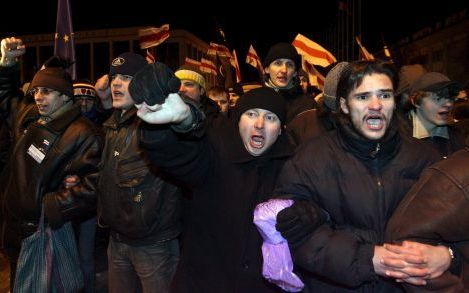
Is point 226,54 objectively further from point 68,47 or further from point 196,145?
point 196,145

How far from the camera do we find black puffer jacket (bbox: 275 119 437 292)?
7.11 ft

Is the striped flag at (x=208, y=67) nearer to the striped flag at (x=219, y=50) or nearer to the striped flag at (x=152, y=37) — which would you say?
the striped flag at (x=219, y=50)

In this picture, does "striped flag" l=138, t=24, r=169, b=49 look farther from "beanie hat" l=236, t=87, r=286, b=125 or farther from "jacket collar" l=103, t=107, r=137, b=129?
"beanie hat" l=236, t=87, r=286, b=125

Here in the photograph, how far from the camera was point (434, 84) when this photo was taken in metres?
4.00

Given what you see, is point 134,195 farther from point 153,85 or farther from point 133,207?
Answer: point 153,85

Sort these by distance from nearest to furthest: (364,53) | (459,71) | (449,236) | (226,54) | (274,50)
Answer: (449,236) < (274,50) < (364,53) < (226,54) < (459,71)

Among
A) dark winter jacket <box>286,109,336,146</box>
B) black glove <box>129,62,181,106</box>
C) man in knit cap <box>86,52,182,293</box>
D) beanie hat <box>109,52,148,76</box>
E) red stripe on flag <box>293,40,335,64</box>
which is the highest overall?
red stripe on flag <box>293,40,335,64</box>

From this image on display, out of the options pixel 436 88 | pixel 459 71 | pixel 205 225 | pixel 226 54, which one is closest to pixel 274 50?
pixel 436 88

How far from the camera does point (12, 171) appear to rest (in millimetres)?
4121

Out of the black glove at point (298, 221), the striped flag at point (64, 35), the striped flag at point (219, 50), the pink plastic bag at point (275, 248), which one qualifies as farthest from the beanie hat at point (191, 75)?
the striped flag at point (219, 50)

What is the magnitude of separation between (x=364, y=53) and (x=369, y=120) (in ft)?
20.0

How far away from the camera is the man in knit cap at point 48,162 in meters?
3.97

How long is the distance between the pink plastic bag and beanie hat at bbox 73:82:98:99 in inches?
158

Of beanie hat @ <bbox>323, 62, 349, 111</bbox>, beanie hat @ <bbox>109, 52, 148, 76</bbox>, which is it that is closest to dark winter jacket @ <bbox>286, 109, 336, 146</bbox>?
beanie hat @ <bbox>323, 62, 349, 111</bbox>
